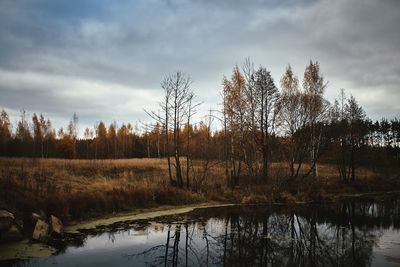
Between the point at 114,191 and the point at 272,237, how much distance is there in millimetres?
9526

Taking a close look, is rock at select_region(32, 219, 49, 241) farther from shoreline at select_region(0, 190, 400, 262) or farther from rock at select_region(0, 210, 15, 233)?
rock at select_region(0, 210, 15, 233)

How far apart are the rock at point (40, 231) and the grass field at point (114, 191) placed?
1569 mm

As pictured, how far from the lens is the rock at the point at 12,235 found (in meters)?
11.2

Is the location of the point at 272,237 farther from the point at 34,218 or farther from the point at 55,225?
the point at 34,218

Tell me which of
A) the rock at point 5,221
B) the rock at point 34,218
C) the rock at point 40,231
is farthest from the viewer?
the rock at point 34,218

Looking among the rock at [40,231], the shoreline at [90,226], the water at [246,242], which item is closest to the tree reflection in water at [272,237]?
the water at [246,242]

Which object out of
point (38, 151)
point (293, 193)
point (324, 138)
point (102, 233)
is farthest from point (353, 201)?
point (38, 151)

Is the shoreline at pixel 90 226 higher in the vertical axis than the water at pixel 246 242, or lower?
higher

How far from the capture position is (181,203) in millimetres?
21844

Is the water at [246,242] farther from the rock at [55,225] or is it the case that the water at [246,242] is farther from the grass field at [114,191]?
the grass field at [114,191]

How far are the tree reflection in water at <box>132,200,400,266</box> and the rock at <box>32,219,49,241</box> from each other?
3.47 m

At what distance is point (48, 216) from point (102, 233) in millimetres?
2482

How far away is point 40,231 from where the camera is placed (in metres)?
11.9

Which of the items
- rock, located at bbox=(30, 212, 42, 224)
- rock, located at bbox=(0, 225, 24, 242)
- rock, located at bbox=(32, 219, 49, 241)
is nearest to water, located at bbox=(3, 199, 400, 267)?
rock, located at bbox=(32, 219, 49, 241)
